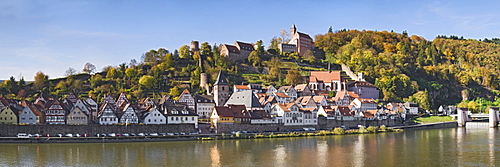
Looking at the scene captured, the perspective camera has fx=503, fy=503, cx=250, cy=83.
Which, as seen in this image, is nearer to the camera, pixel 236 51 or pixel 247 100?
pixel 247 100

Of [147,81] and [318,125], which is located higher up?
[147,81]

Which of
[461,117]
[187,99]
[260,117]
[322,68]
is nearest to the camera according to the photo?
[260,117]

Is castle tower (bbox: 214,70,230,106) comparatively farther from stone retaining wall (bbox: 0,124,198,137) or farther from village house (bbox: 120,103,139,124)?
village house (bbox: 120,103,139,124)

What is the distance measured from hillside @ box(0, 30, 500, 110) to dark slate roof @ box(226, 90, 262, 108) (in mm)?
12116

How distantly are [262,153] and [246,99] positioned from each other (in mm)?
26985

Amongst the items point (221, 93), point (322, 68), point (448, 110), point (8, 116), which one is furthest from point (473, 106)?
point (8, 116)

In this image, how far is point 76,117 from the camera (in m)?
52.9

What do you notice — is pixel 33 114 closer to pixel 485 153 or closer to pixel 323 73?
pixel 485 153

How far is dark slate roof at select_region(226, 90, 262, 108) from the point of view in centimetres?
6600

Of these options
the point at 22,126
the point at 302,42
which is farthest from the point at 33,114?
the point at 302,42

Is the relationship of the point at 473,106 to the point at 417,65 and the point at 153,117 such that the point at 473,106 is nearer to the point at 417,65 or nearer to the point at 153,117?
the point at 417,65

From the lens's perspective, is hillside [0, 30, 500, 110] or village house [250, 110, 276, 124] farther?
hillside [0, 30, 500, 110]

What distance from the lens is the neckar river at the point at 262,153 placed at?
3525 cm

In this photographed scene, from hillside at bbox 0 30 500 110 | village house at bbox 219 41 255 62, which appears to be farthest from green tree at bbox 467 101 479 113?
village house at bbox 219 41 255 62
